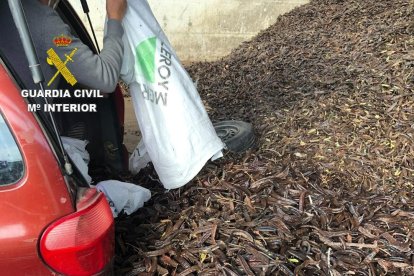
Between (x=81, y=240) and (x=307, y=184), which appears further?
(x=307, y=184)

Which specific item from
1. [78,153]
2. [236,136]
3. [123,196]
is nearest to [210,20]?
[236,136]

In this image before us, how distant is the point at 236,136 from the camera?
3506 millimetres

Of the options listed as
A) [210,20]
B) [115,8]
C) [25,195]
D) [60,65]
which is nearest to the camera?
[25,195]

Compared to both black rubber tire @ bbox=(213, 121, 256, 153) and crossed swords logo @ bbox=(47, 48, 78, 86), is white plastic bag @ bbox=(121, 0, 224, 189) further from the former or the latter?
black rubber tire @ bbox=(213, 121, 256, 153)

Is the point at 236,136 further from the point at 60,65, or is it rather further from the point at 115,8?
the point at 60,65

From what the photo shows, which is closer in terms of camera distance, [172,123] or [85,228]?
[85,228]

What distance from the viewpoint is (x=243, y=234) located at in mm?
2357

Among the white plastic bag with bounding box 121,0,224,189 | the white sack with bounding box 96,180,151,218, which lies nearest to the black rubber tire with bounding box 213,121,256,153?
the white plastic bag with bounding box 121,0,224,189

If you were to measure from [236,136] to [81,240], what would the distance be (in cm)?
208

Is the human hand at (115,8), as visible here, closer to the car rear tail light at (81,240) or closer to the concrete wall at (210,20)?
the car rear tail light at (81,240)

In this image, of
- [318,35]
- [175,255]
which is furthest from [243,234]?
[318,35]

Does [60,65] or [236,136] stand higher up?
[60,65]

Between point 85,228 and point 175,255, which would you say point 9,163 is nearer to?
point 85,228

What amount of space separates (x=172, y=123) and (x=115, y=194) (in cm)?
55
